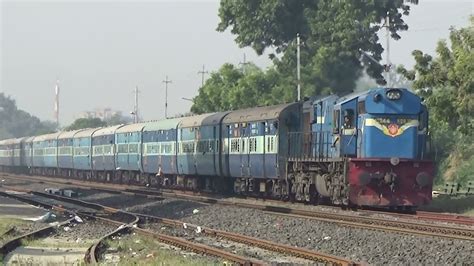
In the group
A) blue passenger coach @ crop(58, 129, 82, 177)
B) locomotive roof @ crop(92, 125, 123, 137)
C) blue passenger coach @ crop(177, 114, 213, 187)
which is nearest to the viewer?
blue passenger coach @ crop(177, 114, 213, 187)

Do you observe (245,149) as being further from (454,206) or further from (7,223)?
(7,223)

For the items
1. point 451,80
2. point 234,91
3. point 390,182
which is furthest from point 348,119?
point 234,91

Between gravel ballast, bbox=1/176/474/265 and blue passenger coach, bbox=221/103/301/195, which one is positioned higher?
blue passenger coach, bbox=221/103/301/195

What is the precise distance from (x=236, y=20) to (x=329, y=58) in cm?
1035

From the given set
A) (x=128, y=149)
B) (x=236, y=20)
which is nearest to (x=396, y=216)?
(x=128, y=149)

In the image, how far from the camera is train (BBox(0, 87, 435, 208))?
797 inches

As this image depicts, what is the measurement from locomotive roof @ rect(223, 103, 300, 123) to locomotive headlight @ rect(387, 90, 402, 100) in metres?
5.73

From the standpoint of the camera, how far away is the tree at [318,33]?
51062 mm

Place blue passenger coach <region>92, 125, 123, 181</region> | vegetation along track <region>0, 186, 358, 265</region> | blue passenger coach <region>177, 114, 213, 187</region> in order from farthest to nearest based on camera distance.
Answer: blue passenger coach <region>92, 125, 123, 181</region>, blue passenger coach <region>177, 114, 213, 187</region>, vegetation along track <region>0, 186, 358, 265</region>

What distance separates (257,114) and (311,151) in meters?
5.07

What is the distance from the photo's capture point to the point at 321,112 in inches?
904

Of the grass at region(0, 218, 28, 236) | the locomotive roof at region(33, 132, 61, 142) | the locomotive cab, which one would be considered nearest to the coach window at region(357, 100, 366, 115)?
the locomotive cab

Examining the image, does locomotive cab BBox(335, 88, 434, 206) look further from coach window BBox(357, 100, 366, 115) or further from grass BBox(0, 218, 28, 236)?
grass BBox(0, 218, 28, 236)

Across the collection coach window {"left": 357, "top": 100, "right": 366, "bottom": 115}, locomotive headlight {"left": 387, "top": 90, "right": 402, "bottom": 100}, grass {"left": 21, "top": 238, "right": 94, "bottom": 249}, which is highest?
locomotive headlight {"left": 387, "top": 90, "right": 402, "bottom": 100}
